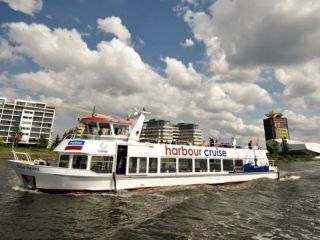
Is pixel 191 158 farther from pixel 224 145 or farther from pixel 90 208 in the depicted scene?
pixel 90 208

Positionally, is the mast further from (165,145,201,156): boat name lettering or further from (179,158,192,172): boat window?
(179,158,192,172): boat window

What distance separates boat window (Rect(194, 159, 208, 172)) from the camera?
91.9 feet

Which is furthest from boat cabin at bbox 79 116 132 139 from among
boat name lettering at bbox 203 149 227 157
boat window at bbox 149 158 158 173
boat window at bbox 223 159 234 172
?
boat window at bbox 223 159 234 172

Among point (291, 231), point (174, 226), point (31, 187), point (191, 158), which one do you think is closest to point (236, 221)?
point (291, 231)

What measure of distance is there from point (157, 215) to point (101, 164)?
7.47 m

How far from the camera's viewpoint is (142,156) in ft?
78.7

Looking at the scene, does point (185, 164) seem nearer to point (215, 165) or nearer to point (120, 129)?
point (215, 165)

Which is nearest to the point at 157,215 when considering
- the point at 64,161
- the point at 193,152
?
the point at 64,161

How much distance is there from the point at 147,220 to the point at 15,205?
8.45 m

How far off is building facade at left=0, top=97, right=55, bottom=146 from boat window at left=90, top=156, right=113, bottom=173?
11797cm

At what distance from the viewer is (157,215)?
16.2 metres

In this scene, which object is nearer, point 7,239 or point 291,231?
point 7,239

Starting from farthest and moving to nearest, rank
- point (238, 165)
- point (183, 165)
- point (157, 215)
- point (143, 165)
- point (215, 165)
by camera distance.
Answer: point (238, 165) < point (215, 165) < point (183, 165) < point (143, 165) < point (157, 215)

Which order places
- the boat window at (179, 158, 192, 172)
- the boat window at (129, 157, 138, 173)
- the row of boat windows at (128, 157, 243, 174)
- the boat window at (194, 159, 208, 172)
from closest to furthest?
the boat window at (129, 157, 138, 173), the row of boat windows at (128, 157, 243, 174), the boat window at (179, 158, 192, 172), the boat window at (194, 159, 208, 172)
